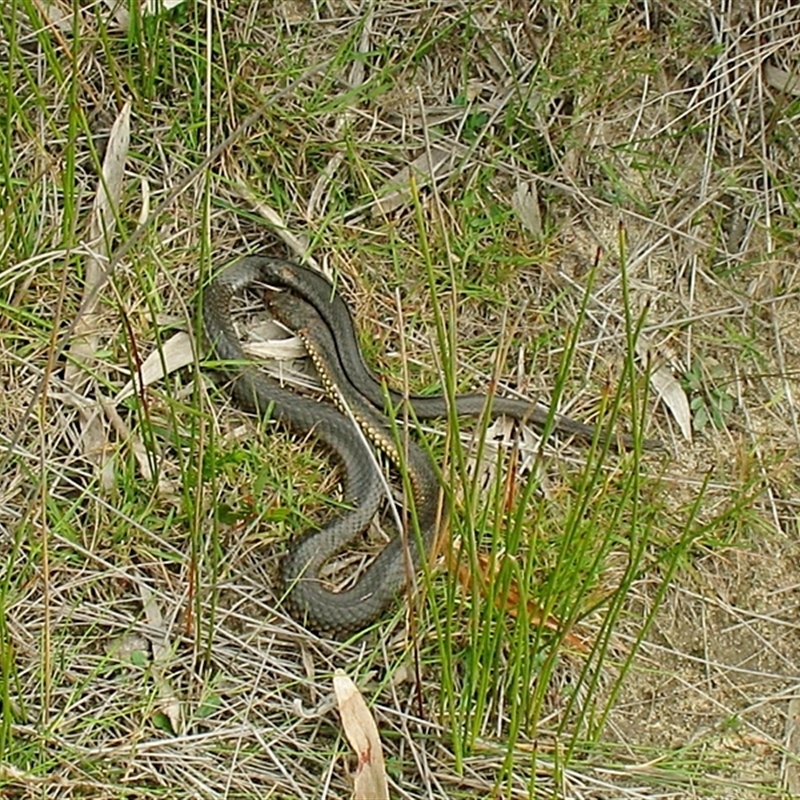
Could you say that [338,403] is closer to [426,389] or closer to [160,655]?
[426,389]

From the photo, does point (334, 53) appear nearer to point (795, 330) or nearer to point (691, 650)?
point (795, 330)

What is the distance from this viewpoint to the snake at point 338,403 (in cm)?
409

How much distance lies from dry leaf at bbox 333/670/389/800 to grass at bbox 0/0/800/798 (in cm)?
17

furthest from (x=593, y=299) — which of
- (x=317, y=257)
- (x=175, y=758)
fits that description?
(x=175, y=758)

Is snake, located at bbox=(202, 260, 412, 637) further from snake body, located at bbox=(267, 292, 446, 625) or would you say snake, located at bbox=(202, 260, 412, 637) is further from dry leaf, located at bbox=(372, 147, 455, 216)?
dry leaf, located at bbox=(372, 147, 455, 216)

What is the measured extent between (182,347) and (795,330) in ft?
7.10

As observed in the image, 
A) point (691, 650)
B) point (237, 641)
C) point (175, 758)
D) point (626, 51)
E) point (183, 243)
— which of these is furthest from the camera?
point (626, 51)

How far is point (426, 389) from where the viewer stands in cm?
445

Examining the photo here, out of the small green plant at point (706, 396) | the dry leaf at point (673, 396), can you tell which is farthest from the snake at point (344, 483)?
the small green plant at point (706, 396)

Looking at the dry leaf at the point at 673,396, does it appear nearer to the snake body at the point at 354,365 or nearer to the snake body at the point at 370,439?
the snake body at the point at 354,365

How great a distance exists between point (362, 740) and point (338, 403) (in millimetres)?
1337

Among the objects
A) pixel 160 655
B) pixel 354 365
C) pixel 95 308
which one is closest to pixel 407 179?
pixel 354 365

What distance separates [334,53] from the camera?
15.4ft

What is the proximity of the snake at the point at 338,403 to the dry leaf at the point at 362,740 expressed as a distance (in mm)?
566
